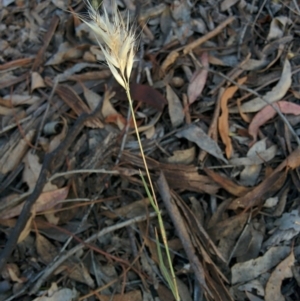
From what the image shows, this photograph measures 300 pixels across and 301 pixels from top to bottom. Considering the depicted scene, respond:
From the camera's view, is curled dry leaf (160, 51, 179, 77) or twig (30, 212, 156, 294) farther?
curled dry leaf (160, 51, 179, 77)

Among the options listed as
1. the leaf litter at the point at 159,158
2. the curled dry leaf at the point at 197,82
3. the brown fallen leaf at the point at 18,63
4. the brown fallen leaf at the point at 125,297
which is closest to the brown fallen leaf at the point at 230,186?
the leaf litter at the point at 159,158

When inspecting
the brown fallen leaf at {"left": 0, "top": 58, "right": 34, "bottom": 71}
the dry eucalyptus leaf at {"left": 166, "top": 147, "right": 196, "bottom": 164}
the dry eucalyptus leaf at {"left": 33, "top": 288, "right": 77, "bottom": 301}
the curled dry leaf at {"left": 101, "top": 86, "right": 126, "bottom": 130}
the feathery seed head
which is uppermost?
the feathery seed head

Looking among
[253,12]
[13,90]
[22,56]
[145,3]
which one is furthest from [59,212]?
[253,12]

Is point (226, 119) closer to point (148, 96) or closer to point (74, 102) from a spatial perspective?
point (148, 96)

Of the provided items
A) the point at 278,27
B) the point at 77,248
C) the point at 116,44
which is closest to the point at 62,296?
the point at 77,248

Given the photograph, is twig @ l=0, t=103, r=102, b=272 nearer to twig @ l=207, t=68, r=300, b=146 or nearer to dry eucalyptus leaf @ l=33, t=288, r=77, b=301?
dry eucalyptus leaf @ l=33, t=288, r=77, b=301

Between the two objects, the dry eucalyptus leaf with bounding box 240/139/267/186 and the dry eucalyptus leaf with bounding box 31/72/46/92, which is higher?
the dry eucalyptus leaf with bounding box 31/72/46/92

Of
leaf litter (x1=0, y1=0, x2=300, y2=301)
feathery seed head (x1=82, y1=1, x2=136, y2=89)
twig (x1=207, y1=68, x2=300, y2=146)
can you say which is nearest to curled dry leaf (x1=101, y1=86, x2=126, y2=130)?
leaf litter (x1=0, y1=0, x2=300, y2=301)

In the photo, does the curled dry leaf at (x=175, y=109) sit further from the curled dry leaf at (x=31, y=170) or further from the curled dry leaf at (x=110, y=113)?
the curled dry leaf at (x=31, y=170)
